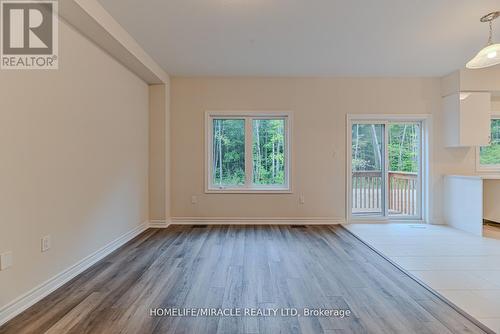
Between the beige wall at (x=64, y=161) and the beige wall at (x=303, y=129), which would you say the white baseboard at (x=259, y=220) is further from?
the beige wall at (x=64, y=161)

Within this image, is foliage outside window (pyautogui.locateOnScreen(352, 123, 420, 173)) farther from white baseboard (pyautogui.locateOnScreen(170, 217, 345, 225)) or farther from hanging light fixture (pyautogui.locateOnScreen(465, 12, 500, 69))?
hanging light fixture (pyautogui.locateOnScreen(465, 12, 500, 69))

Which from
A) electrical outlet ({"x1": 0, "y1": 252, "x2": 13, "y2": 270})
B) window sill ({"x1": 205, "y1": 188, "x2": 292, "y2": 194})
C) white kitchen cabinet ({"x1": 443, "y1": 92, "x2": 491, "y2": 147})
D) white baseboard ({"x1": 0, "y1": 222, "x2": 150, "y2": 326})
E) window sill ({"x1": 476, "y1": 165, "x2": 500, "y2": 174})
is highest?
white kitchen cabinet ({"x1": 443, "y1": 92, "x2": 491, "y2": 147})

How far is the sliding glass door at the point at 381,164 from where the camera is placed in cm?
494

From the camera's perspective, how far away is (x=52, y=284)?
91.4 inches

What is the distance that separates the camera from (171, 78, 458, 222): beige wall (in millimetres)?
4844

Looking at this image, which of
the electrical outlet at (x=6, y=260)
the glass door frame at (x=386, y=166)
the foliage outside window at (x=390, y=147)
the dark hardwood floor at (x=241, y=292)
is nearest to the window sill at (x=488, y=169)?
the glass door frame at (x=386, y=166)

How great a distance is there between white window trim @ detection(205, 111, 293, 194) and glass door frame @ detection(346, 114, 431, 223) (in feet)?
3.55

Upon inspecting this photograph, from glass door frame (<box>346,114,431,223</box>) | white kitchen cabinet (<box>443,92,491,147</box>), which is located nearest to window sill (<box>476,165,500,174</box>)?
white kitchen cabinet (<box>443,92,491,147</box>)

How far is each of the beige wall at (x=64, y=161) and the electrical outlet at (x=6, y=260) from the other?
0.03 m

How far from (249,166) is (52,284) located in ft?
10.9

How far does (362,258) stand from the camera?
3.12m

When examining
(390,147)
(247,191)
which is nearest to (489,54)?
(390,147)

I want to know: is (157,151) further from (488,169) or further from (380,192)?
(488,169)

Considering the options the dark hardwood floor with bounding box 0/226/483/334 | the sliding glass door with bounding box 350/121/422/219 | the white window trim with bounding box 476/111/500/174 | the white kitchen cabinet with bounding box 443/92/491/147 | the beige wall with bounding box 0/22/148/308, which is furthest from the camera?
the sliding glass door with bounding box 350/121/422/219
